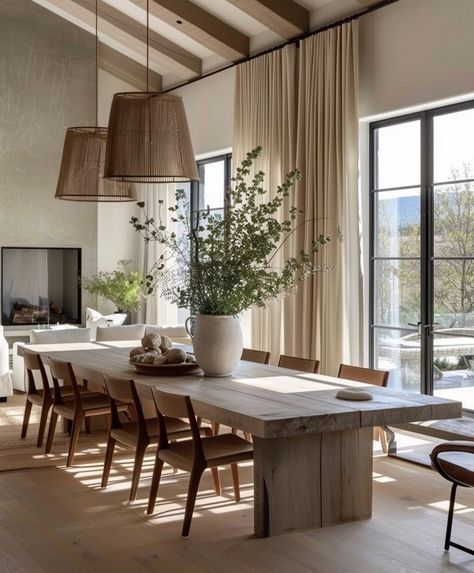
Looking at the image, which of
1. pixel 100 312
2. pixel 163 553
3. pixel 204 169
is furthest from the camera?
pixel 100 312

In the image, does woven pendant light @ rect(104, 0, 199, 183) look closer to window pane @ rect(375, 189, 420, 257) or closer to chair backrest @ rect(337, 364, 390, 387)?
chair backrest @ rect(337, 364, 390, 387)

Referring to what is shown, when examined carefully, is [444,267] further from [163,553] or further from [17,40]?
[17,40]

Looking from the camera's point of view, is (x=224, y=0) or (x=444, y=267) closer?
(x=444, y=267)

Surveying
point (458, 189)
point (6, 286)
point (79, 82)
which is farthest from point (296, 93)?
point (6, 286)

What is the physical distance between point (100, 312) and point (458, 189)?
242 inches

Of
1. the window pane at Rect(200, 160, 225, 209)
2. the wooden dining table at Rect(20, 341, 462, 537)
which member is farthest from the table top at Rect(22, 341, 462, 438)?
the window pane at Rect(200, 160, 225, 209)

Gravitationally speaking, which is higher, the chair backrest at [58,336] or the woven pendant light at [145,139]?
the woven pendant light at [145,139]

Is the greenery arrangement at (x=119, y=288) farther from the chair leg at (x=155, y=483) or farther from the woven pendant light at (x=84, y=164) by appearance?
the chair leg at (x=155, y=483)

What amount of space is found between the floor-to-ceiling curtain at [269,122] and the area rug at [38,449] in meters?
2.34

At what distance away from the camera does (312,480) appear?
13.6 ft

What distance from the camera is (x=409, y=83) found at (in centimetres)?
670

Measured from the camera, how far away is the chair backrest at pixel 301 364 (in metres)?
5.28

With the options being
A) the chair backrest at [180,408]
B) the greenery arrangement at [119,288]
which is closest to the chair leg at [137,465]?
the chair backrest at [180,408]

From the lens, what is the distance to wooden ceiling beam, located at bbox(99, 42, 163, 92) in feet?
36.4
